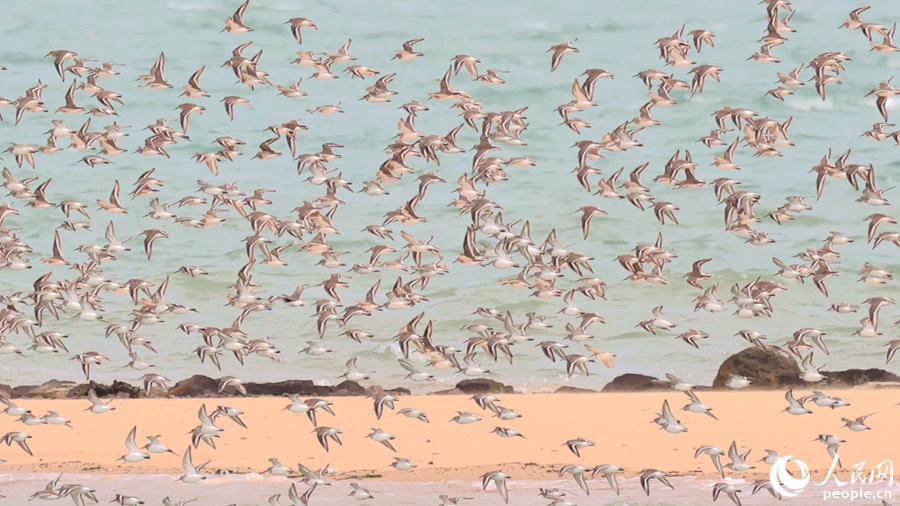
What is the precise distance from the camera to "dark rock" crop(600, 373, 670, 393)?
88.1 feet

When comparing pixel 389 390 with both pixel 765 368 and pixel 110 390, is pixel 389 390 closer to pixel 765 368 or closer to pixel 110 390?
pixel 110 390

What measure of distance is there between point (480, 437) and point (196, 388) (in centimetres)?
834

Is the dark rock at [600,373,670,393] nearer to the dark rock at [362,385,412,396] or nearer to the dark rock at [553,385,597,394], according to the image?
the dark rock at [553,385,597,394]

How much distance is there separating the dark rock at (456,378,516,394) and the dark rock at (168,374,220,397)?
17.2 ft

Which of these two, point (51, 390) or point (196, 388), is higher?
point (196, 388)

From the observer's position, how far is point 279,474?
728 inches

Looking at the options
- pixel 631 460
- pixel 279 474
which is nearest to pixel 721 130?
pixel 631 460

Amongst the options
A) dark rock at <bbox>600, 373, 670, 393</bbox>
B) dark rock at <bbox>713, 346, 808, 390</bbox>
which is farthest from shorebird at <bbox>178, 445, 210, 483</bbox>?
dark rock at <bbox>713, 346, 808, 390</bbox>

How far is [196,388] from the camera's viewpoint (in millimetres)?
26953

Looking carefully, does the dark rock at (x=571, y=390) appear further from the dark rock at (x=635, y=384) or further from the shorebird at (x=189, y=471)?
the shorebird at (x=189, y=471)

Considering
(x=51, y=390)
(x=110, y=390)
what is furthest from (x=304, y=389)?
(x=51, y=390)

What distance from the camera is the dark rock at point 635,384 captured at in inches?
1057

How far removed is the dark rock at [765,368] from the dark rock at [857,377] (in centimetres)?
64

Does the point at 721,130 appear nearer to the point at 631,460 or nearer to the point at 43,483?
the point at 631,460
